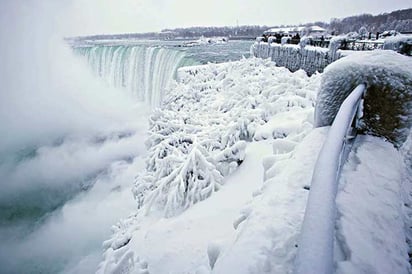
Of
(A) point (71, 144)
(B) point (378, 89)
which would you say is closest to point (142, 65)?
(A) point (71, 144)

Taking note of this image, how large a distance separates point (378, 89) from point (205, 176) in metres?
4.00

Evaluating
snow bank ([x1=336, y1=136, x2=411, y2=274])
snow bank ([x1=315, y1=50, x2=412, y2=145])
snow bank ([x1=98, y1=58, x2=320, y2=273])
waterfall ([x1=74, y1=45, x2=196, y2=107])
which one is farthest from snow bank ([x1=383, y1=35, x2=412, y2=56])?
waterfall ([x1=74, y1=45, x2=196, y2=107])

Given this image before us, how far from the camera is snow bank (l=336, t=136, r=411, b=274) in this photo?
1317 millimetres

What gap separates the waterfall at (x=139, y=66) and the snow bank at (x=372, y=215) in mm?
18415

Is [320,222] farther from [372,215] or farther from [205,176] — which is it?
[205,176]

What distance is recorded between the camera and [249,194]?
5008 millimetres

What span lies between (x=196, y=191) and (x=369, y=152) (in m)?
3.94

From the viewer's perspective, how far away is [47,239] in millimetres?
13914

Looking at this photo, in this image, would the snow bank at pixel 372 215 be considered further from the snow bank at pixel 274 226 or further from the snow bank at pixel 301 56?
the snow bank at pixel 301 56

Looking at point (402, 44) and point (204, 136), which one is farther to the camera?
point (204, 136)

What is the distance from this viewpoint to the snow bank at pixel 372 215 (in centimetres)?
132

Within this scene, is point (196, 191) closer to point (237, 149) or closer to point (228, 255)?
point (237, 149)

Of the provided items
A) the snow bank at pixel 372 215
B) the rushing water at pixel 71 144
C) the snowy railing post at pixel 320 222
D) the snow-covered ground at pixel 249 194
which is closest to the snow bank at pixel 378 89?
the snow-covered ground at pixel 249 194

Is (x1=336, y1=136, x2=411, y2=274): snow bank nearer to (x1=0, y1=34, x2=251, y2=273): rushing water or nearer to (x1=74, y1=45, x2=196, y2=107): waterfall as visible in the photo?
(x1=0, y1=34, x2=251, y2=273): rushing water
